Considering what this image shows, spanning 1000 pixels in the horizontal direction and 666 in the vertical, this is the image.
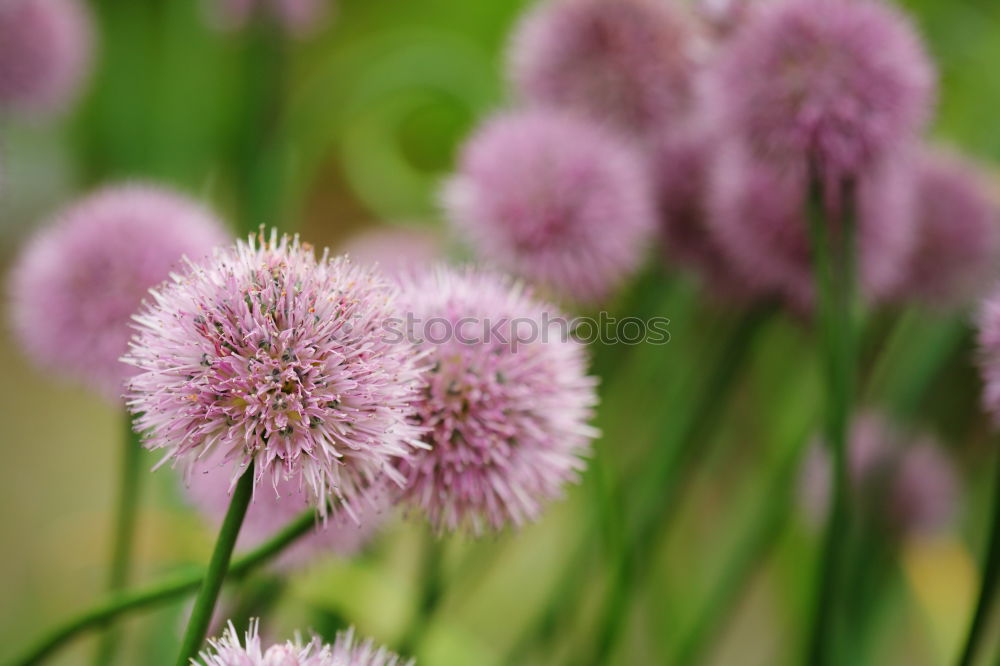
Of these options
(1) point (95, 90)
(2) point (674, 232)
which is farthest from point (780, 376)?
(1) point (95, 90)

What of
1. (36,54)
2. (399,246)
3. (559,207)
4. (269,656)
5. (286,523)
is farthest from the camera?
(399,246)

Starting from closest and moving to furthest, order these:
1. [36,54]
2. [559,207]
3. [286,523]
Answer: [286,523]
[559,207]
[36,54]

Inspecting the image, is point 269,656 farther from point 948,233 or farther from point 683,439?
point 948,233

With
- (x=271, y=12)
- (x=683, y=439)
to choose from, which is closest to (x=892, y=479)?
(x=683, y=439)

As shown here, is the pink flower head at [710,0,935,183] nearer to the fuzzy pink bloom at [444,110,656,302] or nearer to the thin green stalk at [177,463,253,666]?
the fuzzy pink bloom at [444,110,656,302]

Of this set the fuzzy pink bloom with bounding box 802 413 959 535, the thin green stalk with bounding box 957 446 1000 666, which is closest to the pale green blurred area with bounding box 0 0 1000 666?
the fuzzy pink bloom with bounding box 802 413 959 535

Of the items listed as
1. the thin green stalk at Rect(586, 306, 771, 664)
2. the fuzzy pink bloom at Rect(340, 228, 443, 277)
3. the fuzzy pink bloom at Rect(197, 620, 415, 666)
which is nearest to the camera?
the fuzzy pink bloom at Rect(197, 620, 415, 666)

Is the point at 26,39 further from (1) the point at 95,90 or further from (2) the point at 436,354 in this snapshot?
(1) the point at 95,90
